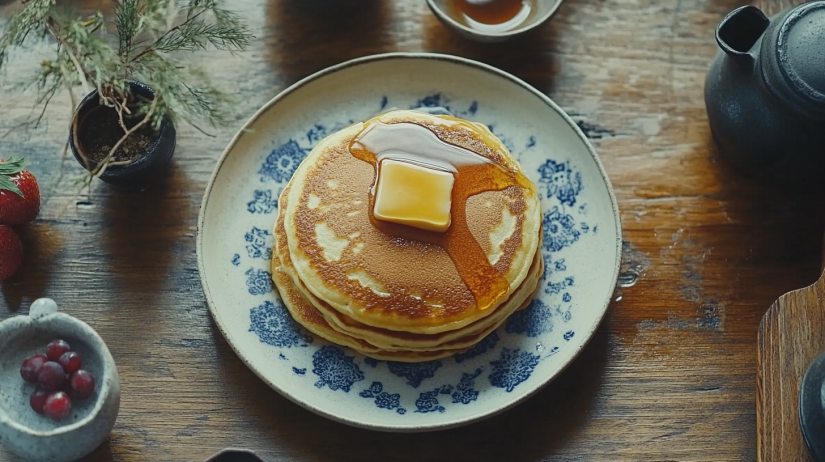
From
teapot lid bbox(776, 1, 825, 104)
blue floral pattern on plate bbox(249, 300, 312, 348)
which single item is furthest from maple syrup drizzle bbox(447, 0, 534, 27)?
blue floral pattern on plate bbox(249, 300, 312, 348)

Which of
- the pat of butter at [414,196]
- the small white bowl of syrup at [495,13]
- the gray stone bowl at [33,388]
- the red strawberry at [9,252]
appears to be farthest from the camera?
the small white bowl of syrup at [495,13]

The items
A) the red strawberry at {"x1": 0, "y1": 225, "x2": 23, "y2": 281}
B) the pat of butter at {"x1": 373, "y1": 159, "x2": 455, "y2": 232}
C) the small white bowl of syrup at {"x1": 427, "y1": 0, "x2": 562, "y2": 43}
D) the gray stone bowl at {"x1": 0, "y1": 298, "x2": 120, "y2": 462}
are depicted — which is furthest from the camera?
the small white bowl of syrup at {"x1": 427, "y1": 0, "x2": 562, "y2": 43}

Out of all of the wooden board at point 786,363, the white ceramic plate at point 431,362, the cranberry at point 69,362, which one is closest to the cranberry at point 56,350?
the cranberry at point 69,362

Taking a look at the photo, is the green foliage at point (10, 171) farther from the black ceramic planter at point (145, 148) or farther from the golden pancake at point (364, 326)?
the golden pancake at point (364, 326)

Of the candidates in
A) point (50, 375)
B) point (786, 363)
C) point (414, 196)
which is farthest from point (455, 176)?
point (50, 375)

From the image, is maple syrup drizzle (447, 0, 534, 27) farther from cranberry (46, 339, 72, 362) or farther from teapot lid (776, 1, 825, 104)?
cranberry (46, 339, 72, 362)

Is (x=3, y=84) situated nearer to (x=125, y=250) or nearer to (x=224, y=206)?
(x=125, y=250)

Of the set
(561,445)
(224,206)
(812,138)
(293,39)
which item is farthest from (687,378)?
(293,39)
